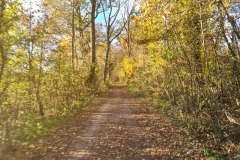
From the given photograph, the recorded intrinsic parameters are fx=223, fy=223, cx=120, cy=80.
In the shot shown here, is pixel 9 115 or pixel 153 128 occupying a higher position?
pixel 9 115

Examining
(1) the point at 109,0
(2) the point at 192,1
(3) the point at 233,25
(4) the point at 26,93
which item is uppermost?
(1) the point at 109,0

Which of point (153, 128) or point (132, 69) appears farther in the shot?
point (132, 69)

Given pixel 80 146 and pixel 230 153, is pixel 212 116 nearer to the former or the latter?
pixel 230 153

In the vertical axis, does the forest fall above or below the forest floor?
above

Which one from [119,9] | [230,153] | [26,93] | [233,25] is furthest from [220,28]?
[119,9]

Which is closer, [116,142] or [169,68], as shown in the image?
[116,142]

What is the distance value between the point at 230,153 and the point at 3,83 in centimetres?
647

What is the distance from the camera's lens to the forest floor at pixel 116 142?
6.17 metres

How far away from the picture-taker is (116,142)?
23.7 feet

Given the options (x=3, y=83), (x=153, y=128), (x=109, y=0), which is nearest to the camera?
(x=3, y=83)

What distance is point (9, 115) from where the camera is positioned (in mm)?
6172

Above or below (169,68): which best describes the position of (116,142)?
below

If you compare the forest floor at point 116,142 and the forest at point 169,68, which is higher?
the forest at point 169,68

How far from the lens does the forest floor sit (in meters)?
6.17
